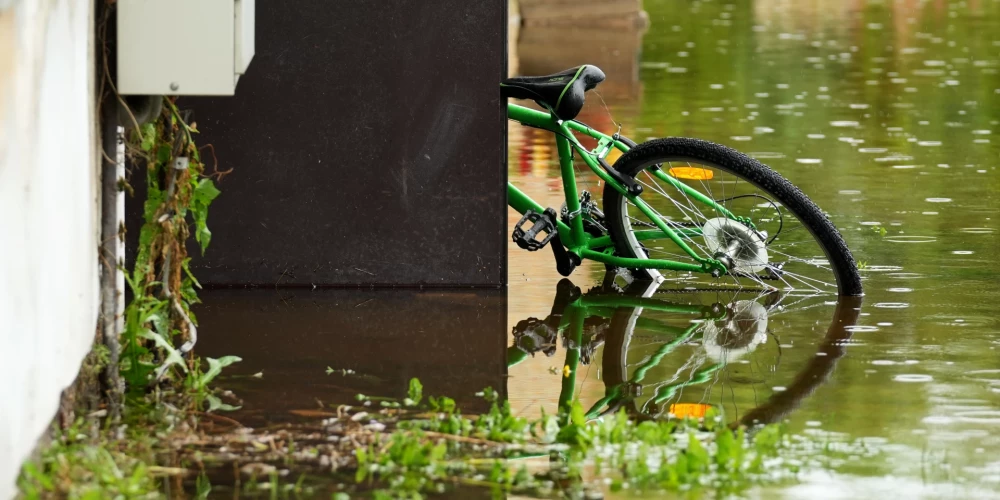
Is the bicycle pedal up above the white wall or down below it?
below

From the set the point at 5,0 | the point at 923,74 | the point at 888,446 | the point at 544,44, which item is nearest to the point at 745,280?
the point at 888,446

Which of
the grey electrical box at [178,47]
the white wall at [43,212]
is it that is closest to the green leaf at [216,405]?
the white wall at [43,212]

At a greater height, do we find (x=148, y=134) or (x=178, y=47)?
(x=178, y=47)

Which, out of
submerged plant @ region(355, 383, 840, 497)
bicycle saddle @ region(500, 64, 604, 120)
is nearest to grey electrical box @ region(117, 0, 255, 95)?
submerged plant @ region(355, 383, 840, 497)

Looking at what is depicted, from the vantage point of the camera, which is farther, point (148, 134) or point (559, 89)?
point (559, 89)

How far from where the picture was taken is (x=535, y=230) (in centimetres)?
706

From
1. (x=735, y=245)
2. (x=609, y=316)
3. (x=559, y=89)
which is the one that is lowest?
(x=609, y=316)

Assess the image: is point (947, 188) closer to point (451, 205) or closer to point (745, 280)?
point (745, 280)

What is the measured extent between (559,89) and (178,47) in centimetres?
215

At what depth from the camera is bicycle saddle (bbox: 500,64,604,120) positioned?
6.95 metres

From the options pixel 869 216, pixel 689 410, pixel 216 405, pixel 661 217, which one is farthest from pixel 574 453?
pixel 869 216

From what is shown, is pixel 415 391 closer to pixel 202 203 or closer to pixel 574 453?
pixel 574 453

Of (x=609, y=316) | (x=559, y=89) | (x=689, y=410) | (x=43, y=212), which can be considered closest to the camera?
(x=43, y=212)

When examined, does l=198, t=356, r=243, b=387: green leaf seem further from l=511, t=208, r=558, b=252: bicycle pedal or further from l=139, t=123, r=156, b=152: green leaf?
l=511, t=208, r=558, b=252: bicycle pedal
